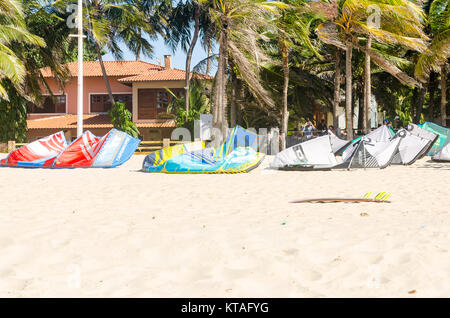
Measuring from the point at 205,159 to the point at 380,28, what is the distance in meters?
12.2

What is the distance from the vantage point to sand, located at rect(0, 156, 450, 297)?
3.30 metres

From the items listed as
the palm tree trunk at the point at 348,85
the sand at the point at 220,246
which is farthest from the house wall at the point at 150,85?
the sand at the point at 220,246

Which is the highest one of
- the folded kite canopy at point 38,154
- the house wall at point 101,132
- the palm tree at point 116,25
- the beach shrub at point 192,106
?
the palm tree at point 116,25

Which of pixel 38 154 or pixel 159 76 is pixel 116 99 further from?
pixel 38 154

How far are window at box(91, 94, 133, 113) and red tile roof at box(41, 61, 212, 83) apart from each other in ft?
4.92

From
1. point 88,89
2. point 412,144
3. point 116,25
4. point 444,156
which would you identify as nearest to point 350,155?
point 412,144

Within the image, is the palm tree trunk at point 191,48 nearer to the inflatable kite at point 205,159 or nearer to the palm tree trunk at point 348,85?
the palm tree trunk at point 348,85

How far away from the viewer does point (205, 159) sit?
13.2 meters

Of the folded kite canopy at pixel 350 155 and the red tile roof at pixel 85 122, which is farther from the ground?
the red tile roof at pixel 85 122

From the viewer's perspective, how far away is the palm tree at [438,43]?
21578mm

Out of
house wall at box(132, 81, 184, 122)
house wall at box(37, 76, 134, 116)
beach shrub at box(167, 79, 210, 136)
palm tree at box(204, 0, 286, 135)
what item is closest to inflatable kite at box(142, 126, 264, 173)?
palm tree at box(204, 0, 286, 135)
